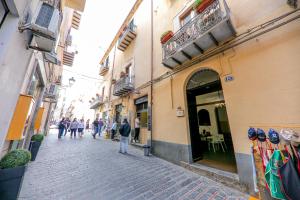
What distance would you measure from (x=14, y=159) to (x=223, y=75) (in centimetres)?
585

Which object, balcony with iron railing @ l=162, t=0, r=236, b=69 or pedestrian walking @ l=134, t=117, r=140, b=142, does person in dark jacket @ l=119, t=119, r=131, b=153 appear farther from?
balcony with iron railing @ l=162, t=0, r=236, b=69

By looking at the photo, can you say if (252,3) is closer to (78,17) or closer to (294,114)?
(294,114)

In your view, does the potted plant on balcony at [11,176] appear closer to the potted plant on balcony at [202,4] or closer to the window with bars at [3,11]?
the window with bars at [3,11]

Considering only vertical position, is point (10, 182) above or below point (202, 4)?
below

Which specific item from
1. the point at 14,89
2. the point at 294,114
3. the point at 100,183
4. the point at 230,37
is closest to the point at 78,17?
the point at 14,89

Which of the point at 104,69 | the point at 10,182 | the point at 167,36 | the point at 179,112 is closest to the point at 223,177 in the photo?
the point at 179,112

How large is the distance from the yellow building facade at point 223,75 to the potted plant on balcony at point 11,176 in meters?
4.66

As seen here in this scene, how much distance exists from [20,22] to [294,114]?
6.00m

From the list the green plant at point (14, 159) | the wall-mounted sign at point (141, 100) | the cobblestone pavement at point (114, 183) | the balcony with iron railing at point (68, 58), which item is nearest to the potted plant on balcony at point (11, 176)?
the green plant at point (14, 159)

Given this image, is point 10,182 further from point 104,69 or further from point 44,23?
point 104,69

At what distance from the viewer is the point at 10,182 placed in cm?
217

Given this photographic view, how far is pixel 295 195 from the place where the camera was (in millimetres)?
1988

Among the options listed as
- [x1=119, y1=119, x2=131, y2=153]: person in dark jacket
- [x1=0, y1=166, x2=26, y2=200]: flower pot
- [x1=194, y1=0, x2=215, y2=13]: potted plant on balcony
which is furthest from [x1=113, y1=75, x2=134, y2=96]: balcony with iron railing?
[x1=0, y1=166, x2=26, y2=200]: flower pot

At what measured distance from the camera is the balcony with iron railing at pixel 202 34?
3.93 metres
